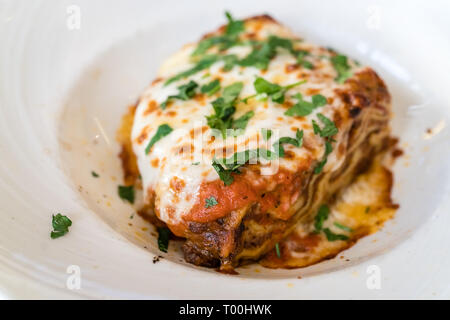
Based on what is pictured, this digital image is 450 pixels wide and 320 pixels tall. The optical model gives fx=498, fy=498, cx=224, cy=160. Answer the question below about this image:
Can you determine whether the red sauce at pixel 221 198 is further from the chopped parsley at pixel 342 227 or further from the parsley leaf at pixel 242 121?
the chopped parsley at pixel 342 227

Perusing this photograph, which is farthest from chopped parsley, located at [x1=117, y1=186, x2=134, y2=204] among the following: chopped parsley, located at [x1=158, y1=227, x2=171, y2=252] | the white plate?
chopped parsley, located at [x1=158, y1=227, x2=171, y2=252]

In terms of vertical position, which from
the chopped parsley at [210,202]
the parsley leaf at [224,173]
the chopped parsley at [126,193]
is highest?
the parsley leaf at [224,173]

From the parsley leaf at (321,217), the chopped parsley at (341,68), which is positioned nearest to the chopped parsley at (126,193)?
the parsley leaf at (321,217)

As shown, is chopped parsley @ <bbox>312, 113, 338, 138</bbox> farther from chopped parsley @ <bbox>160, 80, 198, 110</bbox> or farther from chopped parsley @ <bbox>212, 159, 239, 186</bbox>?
chopped parsley @ <bbox>160, 80, 198, 110</bbox>

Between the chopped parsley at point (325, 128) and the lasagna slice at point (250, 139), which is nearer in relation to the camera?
the lasagna slice at point (250, 139)

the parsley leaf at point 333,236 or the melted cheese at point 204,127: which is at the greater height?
the melted cheese at point 204,127
